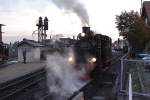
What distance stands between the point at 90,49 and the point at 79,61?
113cm

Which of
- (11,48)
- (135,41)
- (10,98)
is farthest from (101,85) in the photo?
(11,48)

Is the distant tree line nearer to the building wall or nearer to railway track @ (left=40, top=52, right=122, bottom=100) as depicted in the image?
the building wall

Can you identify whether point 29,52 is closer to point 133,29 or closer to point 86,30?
point 133,29

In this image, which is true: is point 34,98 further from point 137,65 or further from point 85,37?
point 85,37

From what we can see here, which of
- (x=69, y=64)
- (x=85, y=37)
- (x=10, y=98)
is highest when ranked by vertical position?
(x=85, y=37)

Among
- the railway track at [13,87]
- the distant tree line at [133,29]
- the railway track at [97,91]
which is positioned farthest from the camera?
the distant tree line at [133,29]

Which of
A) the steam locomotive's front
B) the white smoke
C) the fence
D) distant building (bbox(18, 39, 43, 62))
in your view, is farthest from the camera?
distant building (bbox(18, 39, 43, 62))

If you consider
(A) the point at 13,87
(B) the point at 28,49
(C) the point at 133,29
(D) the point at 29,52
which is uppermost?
(C) the point at 133,29

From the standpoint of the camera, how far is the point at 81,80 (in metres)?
21.0

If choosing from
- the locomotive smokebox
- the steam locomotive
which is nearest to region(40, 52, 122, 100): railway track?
the steam locomotive

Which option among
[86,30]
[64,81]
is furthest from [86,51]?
[64,81]

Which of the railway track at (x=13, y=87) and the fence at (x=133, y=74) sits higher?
the fence at (x=133, y=74)

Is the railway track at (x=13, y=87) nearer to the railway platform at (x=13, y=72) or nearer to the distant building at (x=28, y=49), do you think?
the railway platform at (x=13, y=72)

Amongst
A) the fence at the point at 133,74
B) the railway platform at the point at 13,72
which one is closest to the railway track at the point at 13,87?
the railway platform at the point at 13,72
